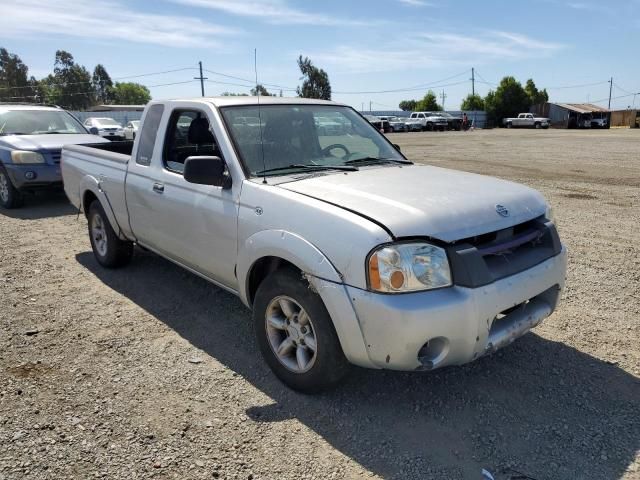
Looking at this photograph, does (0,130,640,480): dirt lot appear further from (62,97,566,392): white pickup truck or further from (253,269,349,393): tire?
(62,97,566,392): white pickup truck

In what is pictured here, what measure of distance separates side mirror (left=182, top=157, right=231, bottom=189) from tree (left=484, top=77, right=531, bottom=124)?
74398mm

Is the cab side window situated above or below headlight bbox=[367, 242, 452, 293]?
above

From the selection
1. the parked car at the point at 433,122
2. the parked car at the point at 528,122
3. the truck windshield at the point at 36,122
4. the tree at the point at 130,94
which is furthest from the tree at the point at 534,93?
the tree at the point at 130,94

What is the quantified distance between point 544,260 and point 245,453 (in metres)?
2.10

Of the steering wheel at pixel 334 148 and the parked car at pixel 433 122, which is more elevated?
the parked car at pixel 433 122

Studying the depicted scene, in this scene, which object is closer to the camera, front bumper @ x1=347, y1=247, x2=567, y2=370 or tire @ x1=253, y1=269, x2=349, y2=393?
front bumper @ x1=347, y1=247, x2=567, y2=370

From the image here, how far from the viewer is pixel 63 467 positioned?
2.69m

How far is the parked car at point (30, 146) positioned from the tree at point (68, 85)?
336 feet

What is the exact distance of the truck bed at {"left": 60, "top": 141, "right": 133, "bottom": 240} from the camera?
199 inches

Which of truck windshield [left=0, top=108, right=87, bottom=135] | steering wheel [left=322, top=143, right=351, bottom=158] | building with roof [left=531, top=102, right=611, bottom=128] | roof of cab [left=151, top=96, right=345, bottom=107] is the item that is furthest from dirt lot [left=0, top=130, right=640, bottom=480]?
building with roof [left=531, top=102, right=611, bottom=128]

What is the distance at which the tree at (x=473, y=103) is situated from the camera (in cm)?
8106

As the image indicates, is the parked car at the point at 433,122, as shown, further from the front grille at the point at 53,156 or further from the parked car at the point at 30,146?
the front grille at the point at 53,156

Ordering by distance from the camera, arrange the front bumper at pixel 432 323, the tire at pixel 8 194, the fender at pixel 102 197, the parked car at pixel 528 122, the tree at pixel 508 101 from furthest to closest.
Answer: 1. the tree at pixel 508 101
2. the parked car at pixel 528 122
3. the tire at pixel 8 194
4. the fender at pixel 102 197
5. the front bumper at pixel 432 323

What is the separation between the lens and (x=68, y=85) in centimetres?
10062
